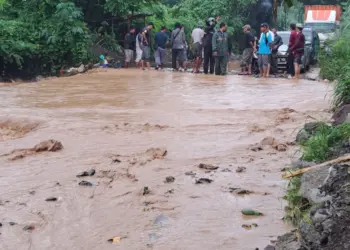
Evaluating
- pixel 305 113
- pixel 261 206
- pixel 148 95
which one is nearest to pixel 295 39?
pixel 148 95

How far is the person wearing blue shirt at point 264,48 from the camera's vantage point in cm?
1440

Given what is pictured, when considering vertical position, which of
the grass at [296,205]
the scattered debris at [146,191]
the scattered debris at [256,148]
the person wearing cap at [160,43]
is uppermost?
the person wearing cap at [160,43]

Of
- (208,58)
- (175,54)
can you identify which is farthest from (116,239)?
(175,54)

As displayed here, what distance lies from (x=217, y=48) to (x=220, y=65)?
788 mm

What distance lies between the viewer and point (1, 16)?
61.8 ft

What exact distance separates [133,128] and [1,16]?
12.2 m

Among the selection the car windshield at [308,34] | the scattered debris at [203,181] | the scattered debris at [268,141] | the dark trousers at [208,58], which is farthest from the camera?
the car windshield at [308,34]

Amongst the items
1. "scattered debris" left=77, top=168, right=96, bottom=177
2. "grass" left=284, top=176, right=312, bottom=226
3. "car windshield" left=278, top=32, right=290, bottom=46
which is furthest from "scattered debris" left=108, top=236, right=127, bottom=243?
"car windshield" left=278, top=32, right=290, bottom=46

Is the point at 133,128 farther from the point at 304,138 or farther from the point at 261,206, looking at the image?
the point at 261,206

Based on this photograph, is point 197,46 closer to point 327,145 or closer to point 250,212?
point 327,145

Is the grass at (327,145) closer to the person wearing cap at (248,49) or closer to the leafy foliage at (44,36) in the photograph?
the person wearing cap at (248,49)

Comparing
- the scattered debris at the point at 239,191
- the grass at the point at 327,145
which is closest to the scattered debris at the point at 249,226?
the scattered debris at the point at 239,191

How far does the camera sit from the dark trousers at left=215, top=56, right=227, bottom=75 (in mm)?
15641

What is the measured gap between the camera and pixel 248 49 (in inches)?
634
